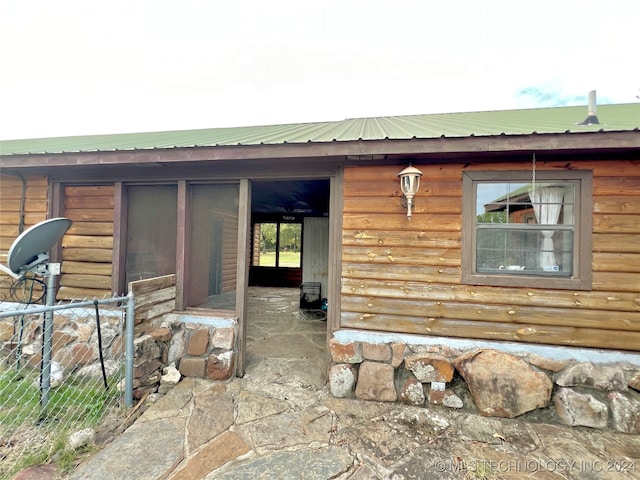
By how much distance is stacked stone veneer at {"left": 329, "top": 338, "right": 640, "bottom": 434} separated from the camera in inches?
92.7

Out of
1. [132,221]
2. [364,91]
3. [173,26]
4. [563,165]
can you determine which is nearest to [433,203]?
[563,165]

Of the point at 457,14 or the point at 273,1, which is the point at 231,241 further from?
the point at 457,14

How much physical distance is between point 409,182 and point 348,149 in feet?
2.14

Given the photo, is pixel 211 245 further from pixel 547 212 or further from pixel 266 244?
pixel 266 244

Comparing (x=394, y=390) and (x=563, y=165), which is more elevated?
(x=563, y=165)

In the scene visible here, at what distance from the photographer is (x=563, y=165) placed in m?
A: 2.51

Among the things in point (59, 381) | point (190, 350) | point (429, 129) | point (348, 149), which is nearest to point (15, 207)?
point (59, 381)

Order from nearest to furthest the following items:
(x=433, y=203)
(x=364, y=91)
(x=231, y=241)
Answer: (x=433, y=203) → (x=231, y=241) → (x=364, y=91)

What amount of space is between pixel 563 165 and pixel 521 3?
560 centimetres

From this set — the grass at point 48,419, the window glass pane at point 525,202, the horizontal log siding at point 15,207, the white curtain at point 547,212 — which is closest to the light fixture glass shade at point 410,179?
Result: the window glass pane at point 525,202

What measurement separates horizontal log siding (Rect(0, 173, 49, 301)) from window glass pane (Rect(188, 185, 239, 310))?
1965 millimetres

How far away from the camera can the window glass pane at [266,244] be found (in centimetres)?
908

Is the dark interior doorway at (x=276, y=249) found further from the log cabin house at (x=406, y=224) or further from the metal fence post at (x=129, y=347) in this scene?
the metal fence post at (x=129, y=347)

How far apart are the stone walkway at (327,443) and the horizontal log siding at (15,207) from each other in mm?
2809
